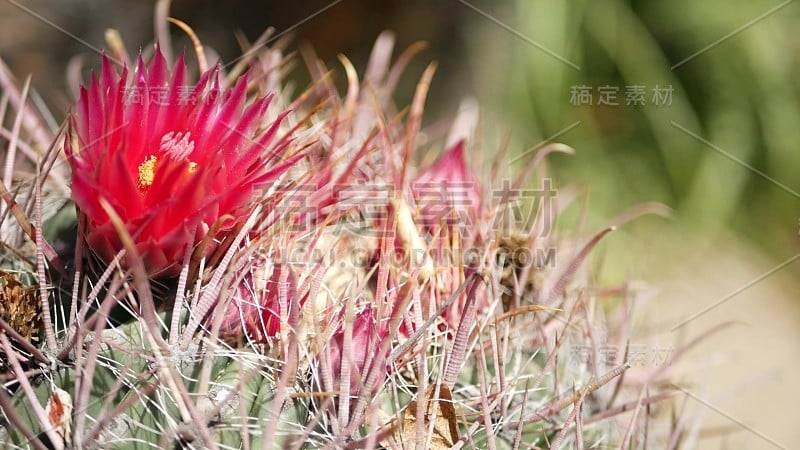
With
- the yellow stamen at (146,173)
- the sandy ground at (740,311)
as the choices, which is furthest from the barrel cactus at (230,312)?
the sandy ground at (740,311)

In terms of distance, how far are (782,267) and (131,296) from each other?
113cm

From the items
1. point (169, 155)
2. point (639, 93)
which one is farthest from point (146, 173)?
point (639, 93)

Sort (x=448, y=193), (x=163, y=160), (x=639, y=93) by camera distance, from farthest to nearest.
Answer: (x=639, y=93)
(x=448, y=193)
(x=163, y=160)

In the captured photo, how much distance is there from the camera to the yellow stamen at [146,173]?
46 cm

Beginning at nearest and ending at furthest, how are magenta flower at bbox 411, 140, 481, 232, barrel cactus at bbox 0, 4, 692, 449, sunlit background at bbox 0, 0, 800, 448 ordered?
barrel cactus at bbox 0, 4, 692, 449 → magenta flower at bbox 411, 140, 481, 232 → sunlit background at bbox 0, 0, 800, 448

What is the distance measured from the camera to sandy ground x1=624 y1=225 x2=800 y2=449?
3.65 feet

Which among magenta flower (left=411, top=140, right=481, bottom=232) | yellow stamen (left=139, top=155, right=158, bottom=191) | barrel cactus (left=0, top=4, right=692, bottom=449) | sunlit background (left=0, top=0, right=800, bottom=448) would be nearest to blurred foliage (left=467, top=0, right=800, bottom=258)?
sunlit background (left=0, top=0, right=800, bottom=448)

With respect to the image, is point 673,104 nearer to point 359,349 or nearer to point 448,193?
point 448,193

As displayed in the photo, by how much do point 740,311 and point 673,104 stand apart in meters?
0.36

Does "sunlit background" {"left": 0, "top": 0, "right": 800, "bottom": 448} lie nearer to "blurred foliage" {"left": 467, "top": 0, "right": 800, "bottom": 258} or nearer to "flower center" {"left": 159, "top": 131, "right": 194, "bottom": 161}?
"blurred foliage" {"left": 467, "top": 0, "right": 800, "bottom": 258}

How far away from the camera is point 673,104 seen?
1.31 m

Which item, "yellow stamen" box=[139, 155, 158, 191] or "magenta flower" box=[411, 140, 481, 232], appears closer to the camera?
"yellow stamen" box=[139, 155, 158, 191]

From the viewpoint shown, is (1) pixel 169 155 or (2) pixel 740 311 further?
(2) pixel 740 311

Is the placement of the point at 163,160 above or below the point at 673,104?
below
